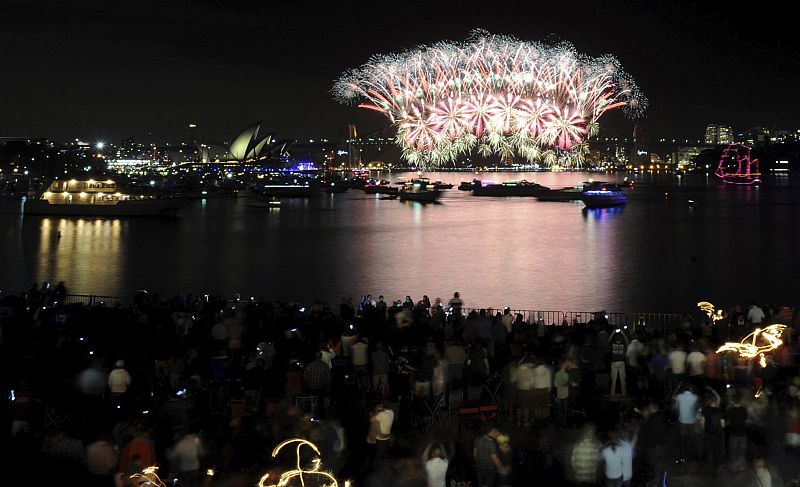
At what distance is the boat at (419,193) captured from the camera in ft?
228

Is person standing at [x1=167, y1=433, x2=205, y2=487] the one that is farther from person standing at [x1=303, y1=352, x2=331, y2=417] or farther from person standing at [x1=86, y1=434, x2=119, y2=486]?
person standing at [x1=303, y1=352, x2=331, y2=417]

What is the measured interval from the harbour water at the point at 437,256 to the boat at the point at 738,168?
6697 centimetres

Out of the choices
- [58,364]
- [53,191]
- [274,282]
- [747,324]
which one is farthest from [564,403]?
[53,191]

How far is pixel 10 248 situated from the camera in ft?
109

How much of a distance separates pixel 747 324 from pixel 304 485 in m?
7.21

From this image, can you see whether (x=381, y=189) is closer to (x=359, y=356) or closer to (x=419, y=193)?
(x=419, y=193)

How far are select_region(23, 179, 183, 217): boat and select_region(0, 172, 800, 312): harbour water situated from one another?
1641 millimetres

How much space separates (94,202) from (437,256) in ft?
98.1

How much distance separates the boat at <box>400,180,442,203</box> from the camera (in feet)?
228

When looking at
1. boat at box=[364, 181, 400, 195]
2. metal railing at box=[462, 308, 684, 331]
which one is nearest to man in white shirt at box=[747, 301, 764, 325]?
metal railing at box=[462, 308, 684, 331]

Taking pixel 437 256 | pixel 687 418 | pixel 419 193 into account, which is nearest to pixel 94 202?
pixel 419 193

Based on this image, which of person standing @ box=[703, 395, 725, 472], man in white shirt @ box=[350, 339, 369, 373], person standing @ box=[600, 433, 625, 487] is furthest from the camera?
man in white shirt @ box=[350, 339, 369, 373]

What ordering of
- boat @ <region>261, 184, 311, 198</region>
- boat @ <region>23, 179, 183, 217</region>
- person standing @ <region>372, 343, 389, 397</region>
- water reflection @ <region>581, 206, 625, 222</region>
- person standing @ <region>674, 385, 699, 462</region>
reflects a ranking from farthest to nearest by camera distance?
boat @ <region>261, 184, 311, 198</region>, water reflection @ <region>581, 206, 625, 222</region>, boat @ <region>23, 179, 183, 217</region>, person standing @ <region>372, 343, 389, 397</region>, person standing @ <region>674, 385, 699, 462</region>

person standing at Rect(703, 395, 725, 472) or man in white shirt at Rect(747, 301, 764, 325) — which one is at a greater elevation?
man in white shirt at Rect(747, 301, 764, 325)
